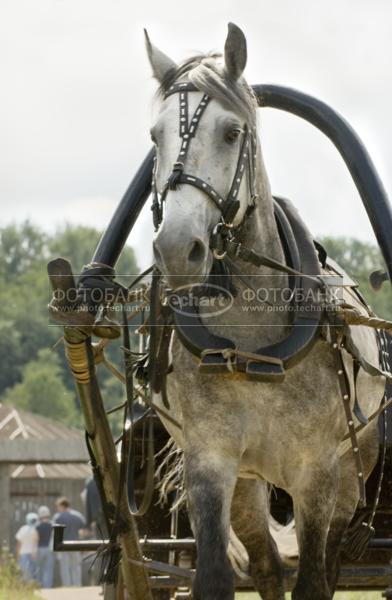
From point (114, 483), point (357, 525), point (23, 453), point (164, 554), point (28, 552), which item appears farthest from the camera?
point (23, 453)

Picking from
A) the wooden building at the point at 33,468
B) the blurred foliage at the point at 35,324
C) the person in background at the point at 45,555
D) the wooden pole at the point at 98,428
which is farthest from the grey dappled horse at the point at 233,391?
the blurred foliage at the point at 35,324

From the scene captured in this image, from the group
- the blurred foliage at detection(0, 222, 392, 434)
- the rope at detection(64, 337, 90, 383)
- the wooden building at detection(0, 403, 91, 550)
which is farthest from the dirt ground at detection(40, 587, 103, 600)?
the blurred foliage at detection(0, 222, 392, 434)

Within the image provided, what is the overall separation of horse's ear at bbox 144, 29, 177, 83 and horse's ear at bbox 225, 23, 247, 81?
0.26 m

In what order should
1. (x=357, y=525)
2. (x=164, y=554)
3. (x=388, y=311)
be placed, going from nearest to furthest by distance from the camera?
(x=357, y=525) → (x=164, y=554) → (x=388, y=311)

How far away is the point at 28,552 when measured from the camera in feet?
52.2

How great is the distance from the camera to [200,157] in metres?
4.87

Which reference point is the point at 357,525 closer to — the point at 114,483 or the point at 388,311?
the point at 114,483

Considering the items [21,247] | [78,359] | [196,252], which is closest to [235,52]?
[196,252]

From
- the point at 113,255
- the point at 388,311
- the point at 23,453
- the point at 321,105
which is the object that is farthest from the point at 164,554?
the point at 388,311

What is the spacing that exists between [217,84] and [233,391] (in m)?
1.10

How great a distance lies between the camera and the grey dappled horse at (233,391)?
4898 millimetres

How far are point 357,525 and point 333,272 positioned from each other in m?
1.14

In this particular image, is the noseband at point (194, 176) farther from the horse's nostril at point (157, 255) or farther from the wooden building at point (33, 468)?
the wooden building at point (33, 468)

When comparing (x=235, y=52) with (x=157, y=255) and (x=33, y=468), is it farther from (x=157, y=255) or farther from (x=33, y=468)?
(x=33, y=468)
